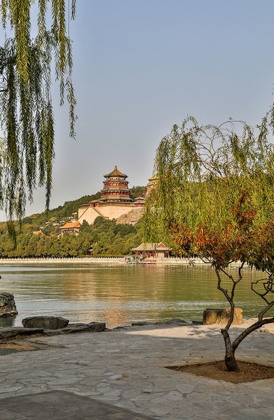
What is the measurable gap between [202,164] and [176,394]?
5169mm

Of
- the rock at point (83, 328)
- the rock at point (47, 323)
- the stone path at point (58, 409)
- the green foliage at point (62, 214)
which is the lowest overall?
the rock at point (83, 328)

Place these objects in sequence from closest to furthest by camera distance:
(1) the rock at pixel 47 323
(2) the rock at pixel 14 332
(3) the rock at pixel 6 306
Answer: (2) the rock at pixel 14 332 → (1) the rock at pixel 47 323 → (3) the rock at pixel 6 306

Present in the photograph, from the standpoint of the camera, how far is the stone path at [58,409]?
3418 mm

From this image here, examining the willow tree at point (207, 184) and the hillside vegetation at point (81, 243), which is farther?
the hillside vegetation at point (81, 243)

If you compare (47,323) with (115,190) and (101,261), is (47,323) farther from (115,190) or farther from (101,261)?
(115,190)

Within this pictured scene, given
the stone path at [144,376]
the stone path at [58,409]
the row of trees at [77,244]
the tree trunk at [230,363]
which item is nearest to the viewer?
the stone path at [58,409]

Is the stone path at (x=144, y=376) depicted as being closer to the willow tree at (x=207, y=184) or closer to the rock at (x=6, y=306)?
the willow tree at (x=207, y=184)

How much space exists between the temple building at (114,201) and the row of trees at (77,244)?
36.6 feet

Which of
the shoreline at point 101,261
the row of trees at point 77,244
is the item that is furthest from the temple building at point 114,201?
the shoreline at point 101,261

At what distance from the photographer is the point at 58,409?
3.60m

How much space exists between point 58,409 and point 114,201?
340 feet

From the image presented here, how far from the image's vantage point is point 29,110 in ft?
16.8

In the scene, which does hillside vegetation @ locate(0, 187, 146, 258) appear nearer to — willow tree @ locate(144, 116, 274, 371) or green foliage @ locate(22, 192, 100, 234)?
green foliage @ locate(22, 192, 100, 234)

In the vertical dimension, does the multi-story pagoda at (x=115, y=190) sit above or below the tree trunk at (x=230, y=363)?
above
